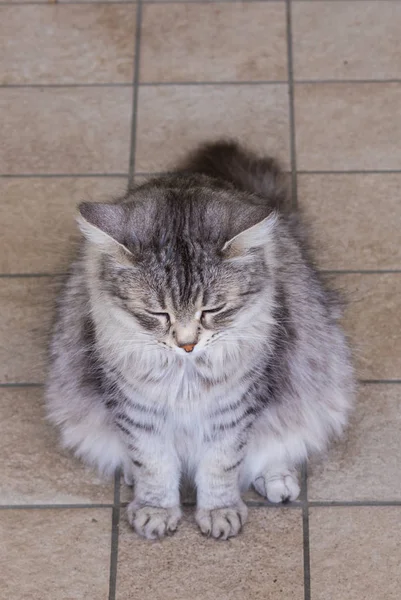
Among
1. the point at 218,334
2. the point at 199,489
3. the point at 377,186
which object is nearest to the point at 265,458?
→ the point at 199,489

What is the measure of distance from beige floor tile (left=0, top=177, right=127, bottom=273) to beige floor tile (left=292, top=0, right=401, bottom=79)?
774 millimetres

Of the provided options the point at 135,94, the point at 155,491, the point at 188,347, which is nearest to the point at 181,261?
the point at 188,347

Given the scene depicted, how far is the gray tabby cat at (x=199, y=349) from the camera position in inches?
65.8

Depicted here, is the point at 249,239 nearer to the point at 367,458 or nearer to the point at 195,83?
the point at 367,458

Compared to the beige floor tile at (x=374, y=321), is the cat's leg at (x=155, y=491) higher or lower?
lower

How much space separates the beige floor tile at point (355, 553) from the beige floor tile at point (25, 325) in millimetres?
797

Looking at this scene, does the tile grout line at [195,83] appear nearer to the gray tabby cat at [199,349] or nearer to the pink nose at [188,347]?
the gray tabby cat at [199,349]

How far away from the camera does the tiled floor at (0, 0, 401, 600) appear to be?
2012mm

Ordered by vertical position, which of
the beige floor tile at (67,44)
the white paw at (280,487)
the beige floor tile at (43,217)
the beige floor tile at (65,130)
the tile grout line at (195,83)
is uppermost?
the beige floor tile at (67,44)

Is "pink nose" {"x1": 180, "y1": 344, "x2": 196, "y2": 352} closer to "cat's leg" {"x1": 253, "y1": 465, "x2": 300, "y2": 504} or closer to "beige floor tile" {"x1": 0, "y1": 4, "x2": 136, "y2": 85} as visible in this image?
"cat's leg" {"x1": 253, "y1": 465, "x2": 300, "y2": 504}

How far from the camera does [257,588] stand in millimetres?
1969

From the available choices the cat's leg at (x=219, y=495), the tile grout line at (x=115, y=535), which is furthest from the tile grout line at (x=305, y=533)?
the tile grout line at (x=115, y=535)

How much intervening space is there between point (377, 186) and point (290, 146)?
0.29m

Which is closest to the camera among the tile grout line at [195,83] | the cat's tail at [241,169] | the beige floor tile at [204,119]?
the cat's tail at [241,169]
